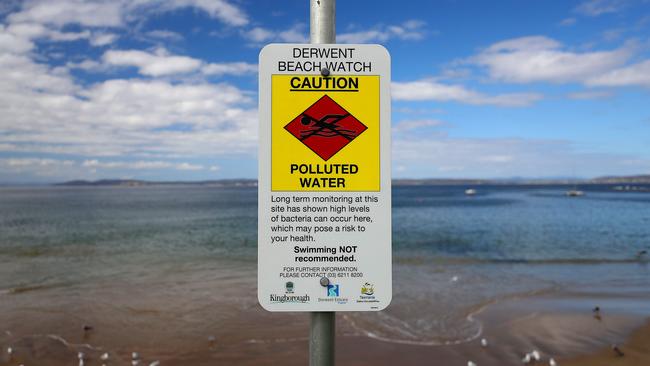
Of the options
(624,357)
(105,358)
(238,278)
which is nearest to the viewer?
(624,357)

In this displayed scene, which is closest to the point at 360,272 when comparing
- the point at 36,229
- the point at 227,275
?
the point at 227,275

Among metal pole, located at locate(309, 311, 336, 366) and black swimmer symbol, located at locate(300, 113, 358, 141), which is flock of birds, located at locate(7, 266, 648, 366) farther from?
black swimmer symbol, located at locate(300, 113, 358, 141)

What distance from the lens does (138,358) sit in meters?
9.70

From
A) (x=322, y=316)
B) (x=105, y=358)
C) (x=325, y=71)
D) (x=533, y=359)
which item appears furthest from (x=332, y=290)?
(x=105, y=358)

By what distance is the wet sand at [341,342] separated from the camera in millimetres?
9453

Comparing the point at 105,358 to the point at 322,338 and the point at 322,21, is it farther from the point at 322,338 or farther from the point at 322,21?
the point at 322,21

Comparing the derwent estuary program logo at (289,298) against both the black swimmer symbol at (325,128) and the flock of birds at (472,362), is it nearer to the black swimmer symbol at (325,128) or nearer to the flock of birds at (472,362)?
the black swimmer symbol at (325,128)

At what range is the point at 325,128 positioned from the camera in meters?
1.93

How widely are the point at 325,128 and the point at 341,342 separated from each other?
9.27 meters

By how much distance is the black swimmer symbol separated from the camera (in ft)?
6.31

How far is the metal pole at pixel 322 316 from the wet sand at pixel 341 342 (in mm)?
7849

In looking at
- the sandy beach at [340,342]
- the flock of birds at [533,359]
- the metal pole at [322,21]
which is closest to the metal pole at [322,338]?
the metal pole at [322,21]

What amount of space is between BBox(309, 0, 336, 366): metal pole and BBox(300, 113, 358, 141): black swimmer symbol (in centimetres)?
37

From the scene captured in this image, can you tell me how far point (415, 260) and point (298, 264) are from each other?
22.0 meters
